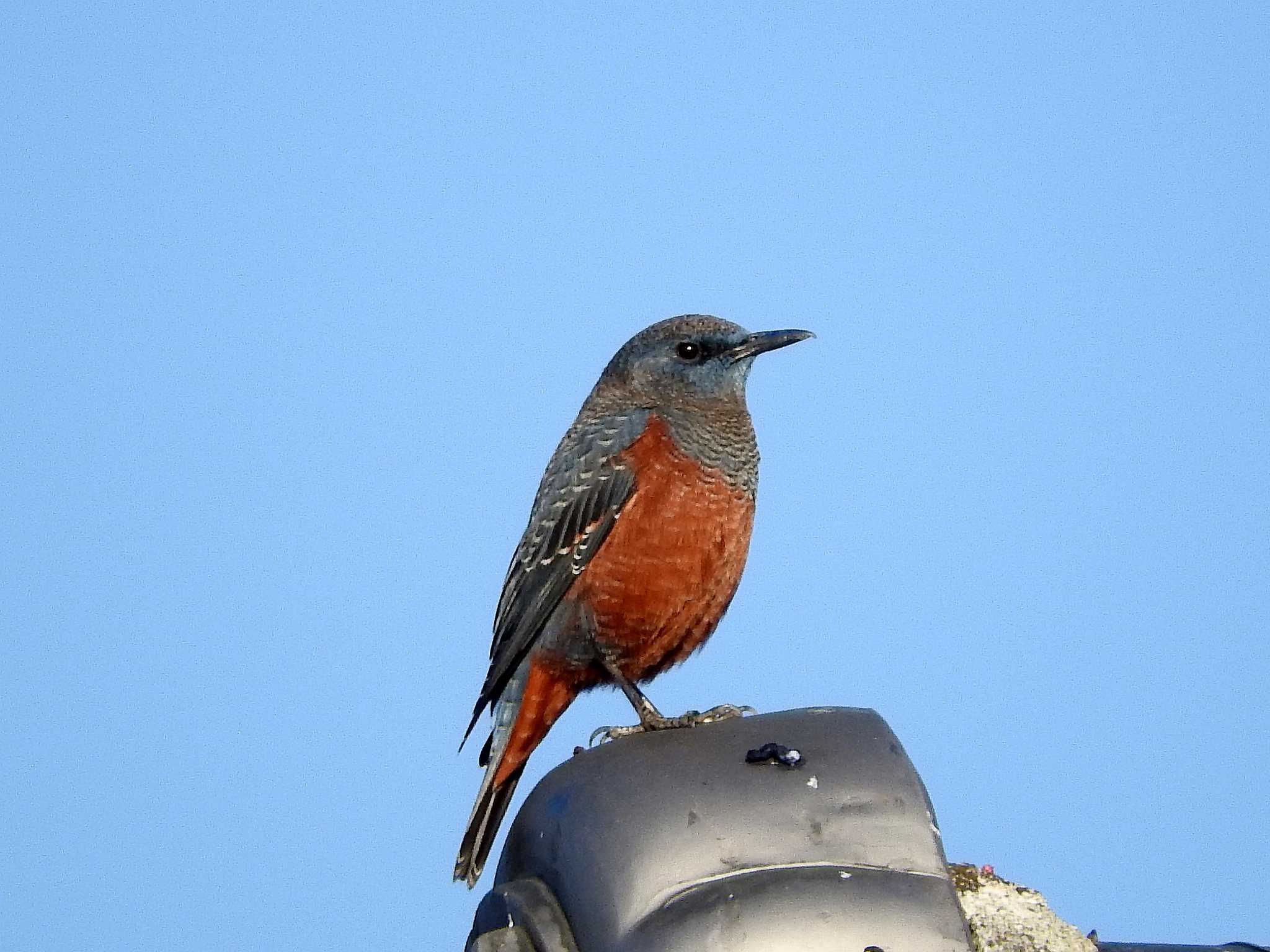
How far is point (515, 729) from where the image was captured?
21.3ft

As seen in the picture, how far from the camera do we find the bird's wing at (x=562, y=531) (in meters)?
6.49

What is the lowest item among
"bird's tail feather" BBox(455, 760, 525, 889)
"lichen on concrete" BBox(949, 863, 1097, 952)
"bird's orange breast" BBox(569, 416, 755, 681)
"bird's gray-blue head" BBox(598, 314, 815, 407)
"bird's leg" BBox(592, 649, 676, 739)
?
"bird's tail feather" BBox(455, 760, 525, 889)

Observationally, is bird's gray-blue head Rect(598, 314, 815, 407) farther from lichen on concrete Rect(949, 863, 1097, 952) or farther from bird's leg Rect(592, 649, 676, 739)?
lichen on concrete Rect(949, 863, 1097, 952)

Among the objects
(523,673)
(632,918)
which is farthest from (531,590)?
(632,918)

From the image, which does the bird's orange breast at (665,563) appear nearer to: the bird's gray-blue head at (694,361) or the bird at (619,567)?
the bird at (619,567)

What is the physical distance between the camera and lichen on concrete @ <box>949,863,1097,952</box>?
3.44m

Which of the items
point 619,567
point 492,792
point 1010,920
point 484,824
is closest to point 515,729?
point 492,792

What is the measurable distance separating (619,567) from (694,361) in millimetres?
1207

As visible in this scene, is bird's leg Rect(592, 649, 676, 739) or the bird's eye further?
the bird's eye

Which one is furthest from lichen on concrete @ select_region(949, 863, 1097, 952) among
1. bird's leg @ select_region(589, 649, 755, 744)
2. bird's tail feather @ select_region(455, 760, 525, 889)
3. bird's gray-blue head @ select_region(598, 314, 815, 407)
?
bird's gray-blue head @ select_region(598, 314, 815, 407)

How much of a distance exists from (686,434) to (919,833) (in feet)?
11.5

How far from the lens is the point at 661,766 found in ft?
11.7

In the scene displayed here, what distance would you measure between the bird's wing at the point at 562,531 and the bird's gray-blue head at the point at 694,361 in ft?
0.84

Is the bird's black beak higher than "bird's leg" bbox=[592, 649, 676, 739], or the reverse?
the bird's black beak
